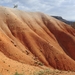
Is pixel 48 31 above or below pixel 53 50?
above

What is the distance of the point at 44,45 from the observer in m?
39.8

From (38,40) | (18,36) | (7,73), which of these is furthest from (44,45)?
(7,73)

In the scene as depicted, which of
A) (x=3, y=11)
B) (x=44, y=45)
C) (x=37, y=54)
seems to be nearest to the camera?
(x=37, y=54)

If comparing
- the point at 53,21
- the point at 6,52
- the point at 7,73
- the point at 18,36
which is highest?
the point at 53,21

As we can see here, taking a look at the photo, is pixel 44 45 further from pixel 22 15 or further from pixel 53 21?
pixel 53 21

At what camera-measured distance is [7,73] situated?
698 inches

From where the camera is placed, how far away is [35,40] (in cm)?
4028

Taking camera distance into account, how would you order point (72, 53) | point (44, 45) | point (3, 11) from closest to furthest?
point (44, 45)
point (3, 11)
point (72, 53)

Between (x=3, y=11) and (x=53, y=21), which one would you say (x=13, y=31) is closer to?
(x=3, y=11)

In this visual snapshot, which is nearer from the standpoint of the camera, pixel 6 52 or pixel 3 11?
pixel 6 52

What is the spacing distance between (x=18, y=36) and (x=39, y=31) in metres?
7.15

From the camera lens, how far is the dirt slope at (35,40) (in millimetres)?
31453

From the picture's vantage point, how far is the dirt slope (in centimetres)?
3145

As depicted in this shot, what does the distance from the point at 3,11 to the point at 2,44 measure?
15.3 meters
